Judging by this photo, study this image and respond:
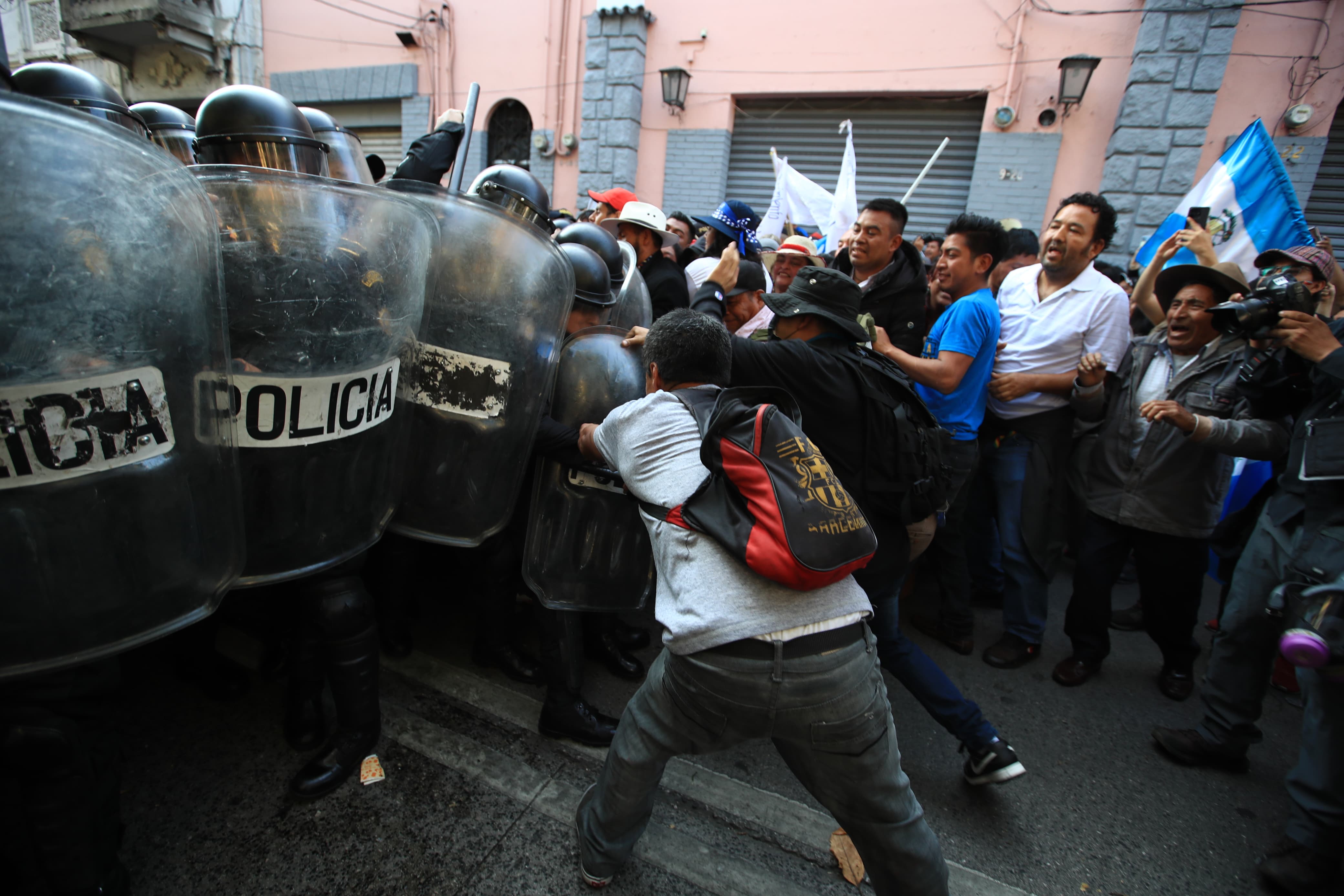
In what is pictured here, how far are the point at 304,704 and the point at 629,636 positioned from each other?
1425 millimetres

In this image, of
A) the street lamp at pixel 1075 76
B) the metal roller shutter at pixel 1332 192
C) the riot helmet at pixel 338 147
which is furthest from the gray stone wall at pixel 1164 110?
the riot helmet at pixel 338 147

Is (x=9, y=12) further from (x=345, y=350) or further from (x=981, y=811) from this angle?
(x=981, y=811)

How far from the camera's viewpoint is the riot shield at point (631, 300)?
9.37ft

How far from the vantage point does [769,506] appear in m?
1.50

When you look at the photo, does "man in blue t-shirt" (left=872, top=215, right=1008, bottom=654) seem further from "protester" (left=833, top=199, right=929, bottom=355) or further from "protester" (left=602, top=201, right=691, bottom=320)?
"protester" (left=602, top=201, right=691, bottom=320)

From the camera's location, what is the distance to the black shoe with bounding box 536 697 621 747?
243 centimetres

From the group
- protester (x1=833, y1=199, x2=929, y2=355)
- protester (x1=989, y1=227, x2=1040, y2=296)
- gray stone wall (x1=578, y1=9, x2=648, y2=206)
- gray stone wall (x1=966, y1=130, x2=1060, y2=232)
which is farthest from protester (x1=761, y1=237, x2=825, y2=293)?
gray stone wall (x1=578, y1=9, x2=648, y2=206)

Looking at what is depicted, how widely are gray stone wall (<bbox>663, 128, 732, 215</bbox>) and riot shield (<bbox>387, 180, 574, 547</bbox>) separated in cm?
777

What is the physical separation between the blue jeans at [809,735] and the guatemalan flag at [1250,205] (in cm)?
352

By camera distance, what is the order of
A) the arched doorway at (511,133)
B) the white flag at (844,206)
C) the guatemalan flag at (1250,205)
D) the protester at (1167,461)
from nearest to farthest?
1. the protester at (1167,461)
2. the guatemalan flag at (1250,205)
3. the white flag at (844,206)
4. the arched doorway at (511,133)

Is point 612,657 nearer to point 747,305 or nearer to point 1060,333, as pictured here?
point 747,305

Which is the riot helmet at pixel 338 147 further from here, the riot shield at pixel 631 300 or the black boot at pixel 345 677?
the black boot at pixel 345 677

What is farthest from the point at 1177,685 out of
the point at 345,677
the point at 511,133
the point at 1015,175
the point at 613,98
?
the point at 511,133

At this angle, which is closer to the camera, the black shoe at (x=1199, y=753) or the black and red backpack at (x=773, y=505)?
the black and red backpack at (x=773, y=505)
